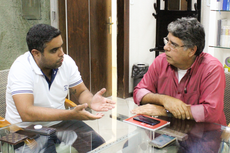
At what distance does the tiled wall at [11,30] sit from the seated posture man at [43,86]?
1307 millimetres

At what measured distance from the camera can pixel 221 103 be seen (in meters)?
1.69

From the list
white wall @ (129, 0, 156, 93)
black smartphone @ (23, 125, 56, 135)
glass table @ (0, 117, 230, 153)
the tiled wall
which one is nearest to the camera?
glass table @ (0, 117, 230, 153)

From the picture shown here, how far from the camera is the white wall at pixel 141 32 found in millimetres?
4180

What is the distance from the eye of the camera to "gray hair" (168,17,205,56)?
1.77 metres

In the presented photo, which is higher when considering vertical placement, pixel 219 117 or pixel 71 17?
pixel 71 17

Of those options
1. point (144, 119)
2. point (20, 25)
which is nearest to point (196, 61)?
point (144, 119)

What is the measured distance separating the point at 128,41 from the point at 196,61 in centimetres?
237

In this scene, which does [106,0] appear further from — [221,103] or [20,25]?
[221,103]

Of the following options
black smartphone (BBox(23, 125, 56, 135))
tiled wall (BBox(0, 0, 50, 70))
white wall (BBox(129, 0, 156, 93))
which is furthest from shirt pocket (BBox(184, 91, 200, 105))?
white wall (BBox(129, 0, 156, 93))

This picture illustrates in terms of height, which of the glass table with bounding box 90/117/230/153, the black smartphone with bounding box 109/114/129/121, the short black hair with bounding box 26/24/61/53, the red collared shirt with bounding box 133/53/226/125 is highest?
the short black hair with bounding box 26/24/61/53

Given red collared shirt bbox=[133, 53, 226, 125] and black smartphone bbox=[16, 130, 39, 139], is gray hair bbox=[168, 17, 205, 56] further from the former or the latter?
black smartphone bbox=[16, 130, 39, 139]

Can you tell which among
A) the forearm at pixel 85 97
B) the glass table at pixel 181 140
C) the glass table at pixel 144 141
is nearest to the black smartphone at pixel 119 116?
the glass table at pixel 144 141

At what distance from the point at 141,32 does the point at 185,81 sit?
2.60 metres

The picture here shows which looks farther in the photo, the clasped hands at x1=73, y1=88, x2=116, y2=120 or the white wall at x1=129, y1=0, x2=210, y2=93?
the white wall at x1=129, y1=0, x2=210, y2=93
